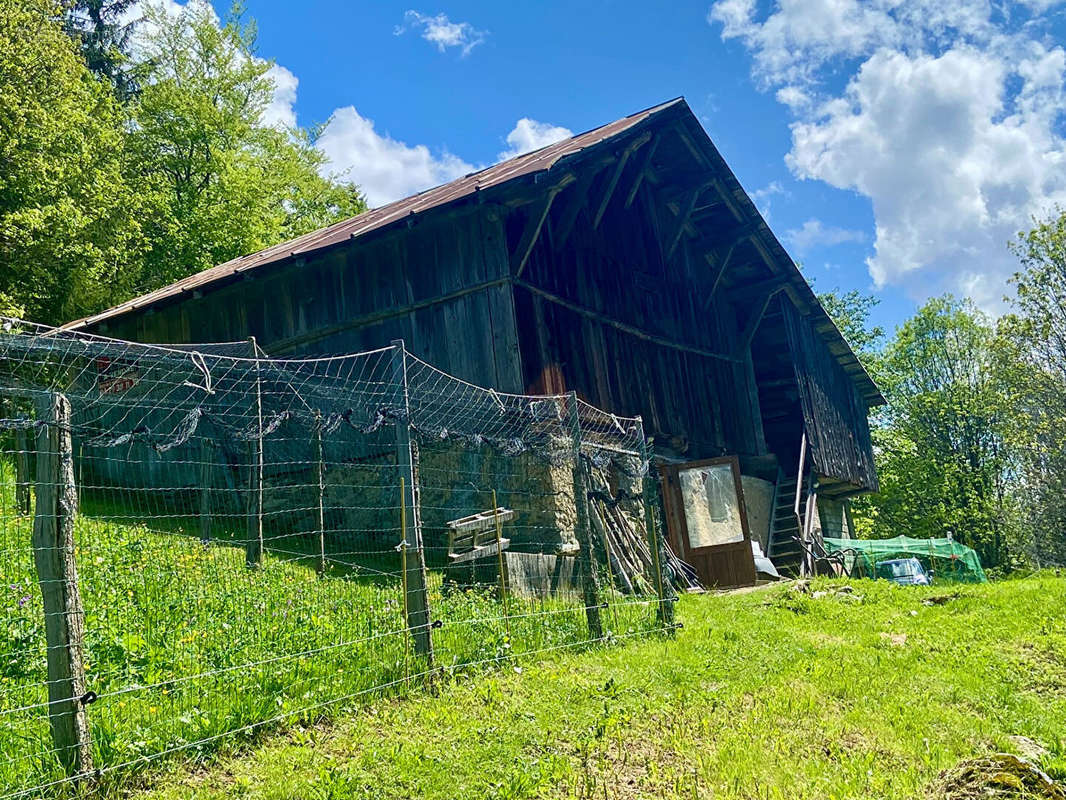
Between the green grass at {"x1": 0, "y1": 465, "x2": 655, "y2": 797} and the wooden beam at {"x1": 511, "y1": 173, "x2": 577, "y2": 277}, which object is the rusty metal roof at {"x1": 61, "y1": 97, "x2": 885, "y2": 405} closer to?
the wooden beam at {"x1": 511, "y1": 173, "x2": 577, "y2": 277}

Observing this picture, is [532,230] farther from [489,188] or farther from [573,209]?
[573,209]

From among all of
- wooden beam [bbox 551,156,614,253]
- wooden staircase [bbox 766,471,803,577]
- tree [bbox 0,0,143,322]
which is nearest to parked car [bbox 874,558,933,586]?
wooden staircase [bbox 766,471,803,577]

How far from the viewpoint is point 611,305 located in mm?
14312

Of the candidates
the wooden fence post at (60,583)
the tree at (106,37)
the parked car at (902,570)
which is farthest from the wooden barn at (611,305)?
the tree at (106,37)

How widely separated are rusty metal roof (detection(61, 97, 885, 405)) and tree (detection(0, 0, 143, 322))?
402 centimetres

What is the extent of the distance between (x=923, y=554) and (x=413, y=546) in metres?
18.8

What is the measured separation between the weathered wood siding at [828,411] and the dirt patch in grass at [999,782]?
15769 millimetres

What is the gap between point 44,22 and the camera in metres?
20.5

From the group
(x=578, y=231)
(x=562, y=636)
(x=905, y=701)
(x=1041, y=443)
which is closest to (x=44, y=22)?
(x=578, y=231)

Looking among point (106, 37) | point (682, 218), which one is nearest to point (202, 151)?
point (106, 37)

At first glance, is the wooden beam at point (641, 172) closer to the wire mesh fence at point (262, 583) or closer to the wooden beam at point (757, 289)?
the wooden beam at point (757, 289)

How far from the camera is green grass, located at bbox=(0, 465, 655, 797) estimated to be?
4.23m

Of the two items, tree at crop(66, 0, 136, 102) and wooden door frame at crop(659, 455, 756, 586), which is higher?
tree at crop(66, 0, 136, 102)

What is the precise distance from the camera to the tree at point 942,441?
36625 millimetres
